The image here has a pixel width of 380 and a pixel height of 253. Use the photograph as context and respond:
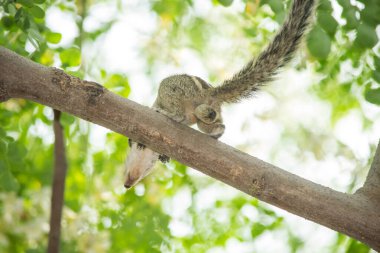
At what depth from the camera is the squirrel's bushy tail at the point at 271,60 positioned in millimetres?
2963

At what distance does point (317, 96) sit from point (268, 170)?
2.99 metres

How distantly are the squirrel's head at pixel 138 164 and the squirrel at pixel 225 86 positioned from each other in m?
0.41

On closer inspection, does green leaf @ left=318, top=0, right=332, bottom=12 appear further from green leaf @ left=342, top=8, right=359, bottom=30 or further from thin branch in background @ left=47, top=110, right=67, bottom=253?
thin branch in background @ left=47, top=110, right=67, bottom=253

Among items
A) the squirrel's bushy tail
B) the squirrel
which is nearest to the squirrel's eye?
the squirrel

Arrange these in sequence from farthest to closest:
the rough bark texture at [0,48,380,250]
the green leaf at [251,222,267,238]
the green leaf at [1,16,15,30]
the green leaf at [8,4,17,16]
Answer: the green leaf at [251,222,267,238] → the green leaf at [1,16,15,30] → the green leaf at [8,4,17,16] → the rough bark texture at [0,48,380,250]

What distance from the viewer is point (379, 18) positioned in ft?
9.39

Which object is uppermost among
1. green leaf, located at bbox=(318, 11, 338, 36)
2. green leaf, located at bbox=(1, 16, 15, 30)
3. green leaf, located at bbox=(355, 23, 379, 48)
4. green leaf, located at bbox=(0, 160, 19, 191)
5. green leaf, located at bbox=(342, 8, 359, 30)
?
green leaf, located at bbox=(318, 11, 338, 36)

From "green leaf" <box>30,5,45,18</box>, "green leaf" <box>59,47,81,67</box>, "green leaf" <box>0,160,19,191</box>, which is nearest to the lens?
"green leaf" <box>30,5,45,18</box>

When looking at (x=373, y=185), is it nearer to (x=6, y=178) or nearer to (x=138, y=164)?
(x=138, y=164)

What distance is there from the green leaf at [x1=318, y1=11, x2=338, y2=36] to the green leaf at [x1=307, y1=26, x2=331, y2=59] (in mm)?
50

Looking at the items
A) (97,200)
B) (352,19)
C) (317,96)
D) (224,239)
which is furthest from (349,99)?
(97,200)

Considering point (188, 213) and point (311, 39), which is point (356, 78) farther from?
point (188, 213)

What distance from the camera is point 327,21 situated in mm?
2973

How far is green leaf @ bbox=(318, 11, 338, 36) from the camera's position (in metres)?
2.97
